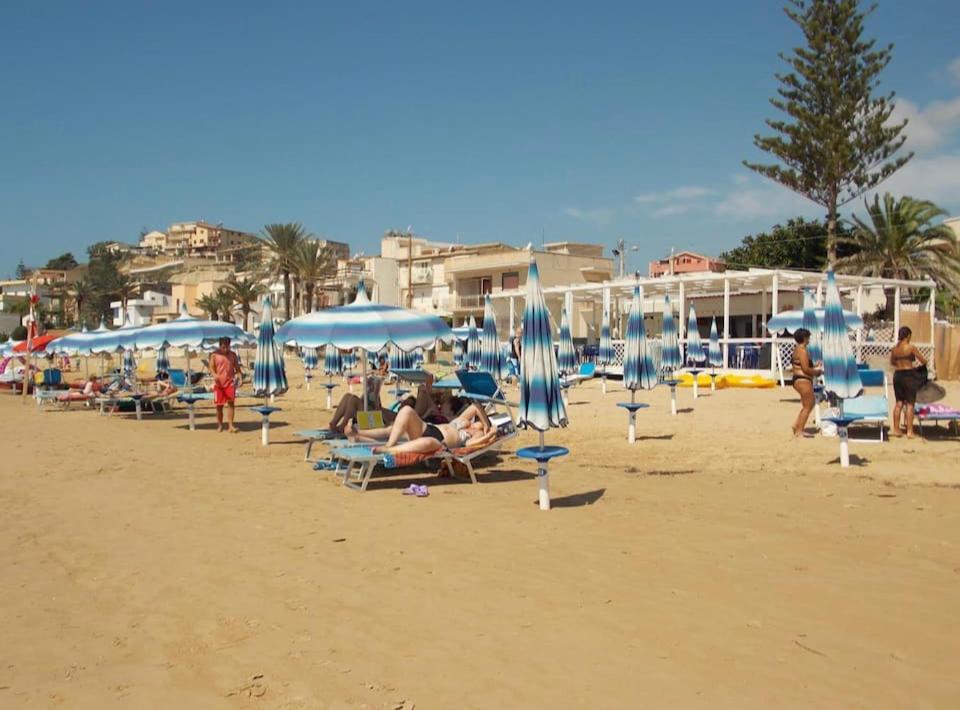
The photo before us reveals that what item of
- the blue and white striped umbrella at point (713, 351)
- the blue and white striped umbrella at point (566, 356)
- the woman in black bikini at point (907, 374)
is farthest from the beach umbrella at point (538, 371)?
the blue and white striped umbrella at point (713, 351)

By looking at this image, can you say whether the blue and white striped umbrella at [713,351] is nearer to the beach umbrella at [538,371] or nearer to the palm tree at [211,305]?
the beach umbrella at [538,371]

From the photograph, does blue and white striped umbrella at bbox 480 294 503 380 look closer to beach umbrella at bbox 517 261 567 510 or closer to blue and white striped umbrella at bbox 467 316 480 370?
blue and white striped umbrella at bbox 467 316 480 370

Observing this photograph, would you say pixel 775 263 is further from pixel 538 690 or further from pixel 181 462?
pixel 538 690

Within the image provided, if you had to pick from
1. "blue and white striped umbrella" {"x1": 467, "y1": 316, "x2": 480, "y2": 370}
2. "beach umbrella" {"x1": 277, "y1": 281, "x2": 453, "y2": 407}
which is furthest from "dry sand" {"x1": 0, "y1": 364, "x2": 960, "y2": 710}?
"blue and white striped umbrella" {"x1": 467, "y1": 316, "x2": 480, "y2": 370}

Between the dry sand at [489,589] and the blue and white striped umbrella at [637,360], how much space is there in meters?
3.41

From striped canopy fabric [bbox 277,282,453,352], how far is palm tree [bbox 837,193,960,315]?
3137cm

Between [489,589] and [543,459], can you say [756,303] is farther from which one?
[489,589]

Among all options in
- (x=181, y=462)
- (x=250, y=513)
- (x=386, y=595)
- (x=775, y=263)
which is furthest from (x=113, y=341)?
(x=775, y=263)

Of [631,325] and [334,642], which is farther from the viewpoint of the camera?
[631,325]

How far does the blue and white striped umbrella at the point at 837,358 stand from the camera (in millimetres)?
9164

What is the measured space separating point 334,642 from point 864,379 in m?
10.0

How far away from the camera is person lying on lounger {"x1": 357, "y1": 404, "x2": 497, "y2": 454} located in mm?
8281

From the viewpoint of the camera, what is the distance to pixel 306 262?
47.2 metres

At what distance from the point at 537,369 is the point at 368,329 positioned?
3072 mm
